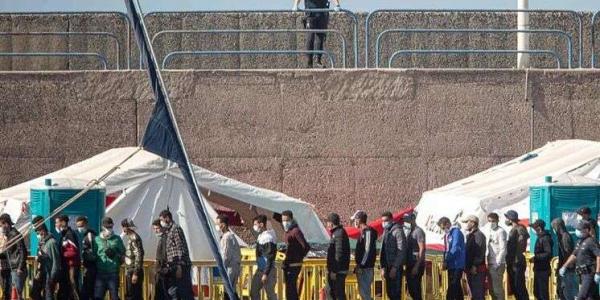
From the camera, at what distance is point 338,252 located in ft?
85.4

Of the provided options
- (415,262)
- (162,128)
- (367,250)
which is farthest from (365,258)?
(162,128)

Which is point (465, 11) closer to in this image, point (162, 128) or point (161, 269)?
point (161, 269)

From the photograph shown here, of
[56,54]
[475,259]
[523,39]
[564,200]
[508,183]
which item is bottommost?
[475,259]

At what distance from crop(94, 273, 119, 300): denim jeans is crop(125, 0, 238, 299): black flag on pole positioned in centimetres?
699

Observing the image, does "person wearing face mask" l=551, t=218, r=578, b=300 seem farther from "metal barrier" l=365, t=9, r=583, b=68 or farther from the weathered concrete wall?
"metal barrier" l=365, t=9, r=583, b=68

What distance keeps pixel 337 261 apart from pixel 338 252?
124mm

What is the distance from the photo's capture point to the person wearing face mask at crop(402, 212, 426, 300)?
26328mm

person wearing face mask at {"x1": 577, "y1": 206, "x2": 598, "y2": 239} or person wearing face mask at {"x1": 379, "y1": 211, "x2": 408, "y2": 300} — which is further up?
person wearing face mask at {"x1": 577, "y1": 206, "x2": 598, "y2": 239}

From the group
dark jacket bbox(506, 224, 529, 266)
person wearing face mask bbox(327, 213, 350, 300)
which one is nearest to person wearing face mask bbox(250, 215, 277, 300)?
person wearing face mask bbox(327, 213, 350, 300)

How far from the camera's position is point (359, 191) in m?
31.5

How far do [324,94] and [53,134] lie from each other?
172 inches

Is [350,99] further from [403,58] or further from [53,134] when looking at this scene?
[53,134]

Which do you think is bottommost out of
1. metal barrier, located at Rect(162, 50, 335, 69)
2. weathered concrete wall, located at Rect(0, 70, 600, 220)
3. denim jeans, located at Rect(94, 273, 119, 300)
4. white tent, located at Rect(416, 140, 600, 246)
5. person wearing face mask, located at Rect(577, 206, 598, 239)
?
denim jeans, located at Rect(94, 273, 119, 300)

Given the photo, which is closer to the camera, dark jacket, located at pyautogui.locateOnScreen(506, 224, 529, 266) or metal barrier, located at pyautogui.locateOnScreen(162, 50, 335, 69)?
dark jacket, located at pyautogui.locateOnScreen(506, 224, 529, 266)
